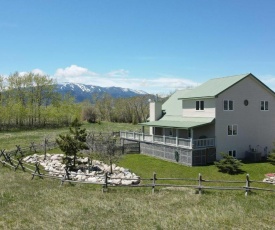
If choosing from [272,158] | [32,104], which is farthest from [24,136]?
[272,158]

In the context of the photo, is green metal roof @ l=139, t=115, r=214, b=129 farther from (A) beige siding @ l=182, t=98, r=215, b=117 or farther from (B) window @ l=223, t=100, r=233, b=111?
(B) window @ l=223, t=100, r=233, b=111

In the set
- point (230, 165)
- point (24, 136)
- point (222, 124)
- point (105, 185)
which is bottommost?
point (105, 185)

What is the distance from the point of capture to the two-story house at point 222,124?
113 feet

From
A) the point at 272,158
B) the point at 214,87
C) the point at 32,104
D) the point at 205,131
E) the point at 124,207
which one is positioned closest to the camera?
the point at 124,207

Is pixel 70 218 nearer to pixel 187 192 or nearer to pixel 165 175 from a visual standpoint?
pixel 187 192

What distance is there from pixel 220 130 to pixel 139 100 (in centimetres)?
7284

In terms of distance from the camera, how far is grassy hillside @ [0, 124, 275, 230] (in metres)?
14.0

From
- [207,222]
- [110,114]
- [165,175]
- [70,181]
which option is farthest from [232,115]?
[110,114]

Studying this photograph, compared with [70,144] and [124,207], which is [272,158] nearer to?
[70,144]

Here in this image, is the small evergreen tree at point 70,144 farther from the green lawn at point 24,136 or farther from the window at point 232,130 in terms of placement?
the green lawn at point 24,136

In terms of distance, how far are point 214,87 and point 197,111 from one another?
12.0ft

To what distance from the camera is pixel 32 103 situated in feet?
278

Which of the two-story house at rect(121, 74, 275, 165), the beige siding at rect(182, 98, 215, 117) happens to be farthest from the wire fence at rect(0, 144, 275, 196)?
the beige siding at rect(182, 98, 215, 117)

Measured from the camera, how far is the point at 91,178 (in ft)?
79.7
